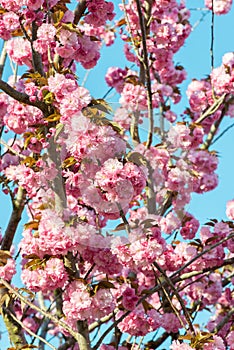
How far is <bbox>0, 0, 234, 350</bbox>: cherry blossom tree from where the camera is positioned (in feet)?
9.60

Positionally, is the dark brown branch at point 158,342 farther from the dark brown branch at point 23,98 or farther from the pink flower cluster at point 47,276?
the dark brown branch at point 23,98

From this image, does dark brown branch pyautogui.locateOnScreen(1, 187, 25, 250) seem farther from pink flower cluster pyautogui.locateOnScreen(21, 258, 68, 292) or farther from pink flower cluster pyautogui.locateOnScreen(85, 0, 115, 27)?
pink flower cluster pyautogui.locateOnScreen(85, 0, 115, 27)

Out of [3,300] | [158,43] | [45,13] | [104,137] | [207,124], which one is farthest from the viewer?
[207,124]

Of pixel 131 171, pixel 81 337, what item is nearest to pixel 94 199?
pixel 131 171

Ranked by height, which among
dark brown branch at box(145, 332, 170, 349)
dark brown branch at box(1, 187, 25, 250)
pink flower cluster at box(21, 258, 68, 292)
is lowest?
pink flower cluster at box(21, 258, 68, 292)

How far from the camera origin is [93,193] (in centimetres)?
295

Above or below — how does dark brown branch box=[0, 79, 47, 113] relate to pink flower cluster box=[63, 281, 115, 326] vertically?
above

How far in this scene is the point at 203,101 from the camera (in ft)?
18.6

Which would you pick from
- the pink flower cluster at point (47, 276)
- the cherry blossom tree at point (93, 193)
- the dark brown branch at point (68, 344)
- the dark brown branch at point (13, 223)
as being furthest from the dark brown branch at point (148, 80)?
the dark brown branch at point (68, 344)

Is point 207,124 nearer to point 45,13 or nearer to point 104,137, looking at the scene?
point 45,13

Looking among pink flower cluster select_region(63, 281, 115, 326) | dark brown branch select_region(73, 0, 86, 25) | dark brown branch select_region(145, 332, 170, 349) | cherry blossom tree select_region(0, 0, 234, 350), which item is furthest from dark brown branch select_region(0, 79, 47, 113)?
dark brown branch select_region(145, 332, 170, 349)

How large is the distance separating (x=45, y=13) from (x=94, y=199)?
4.76 ft

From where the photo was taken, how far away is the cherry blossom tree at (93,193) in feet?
9.60

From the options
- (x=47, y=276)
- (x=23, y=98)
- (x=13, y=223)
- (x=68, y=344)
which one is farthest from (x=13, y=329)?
(x=23, y=98)
